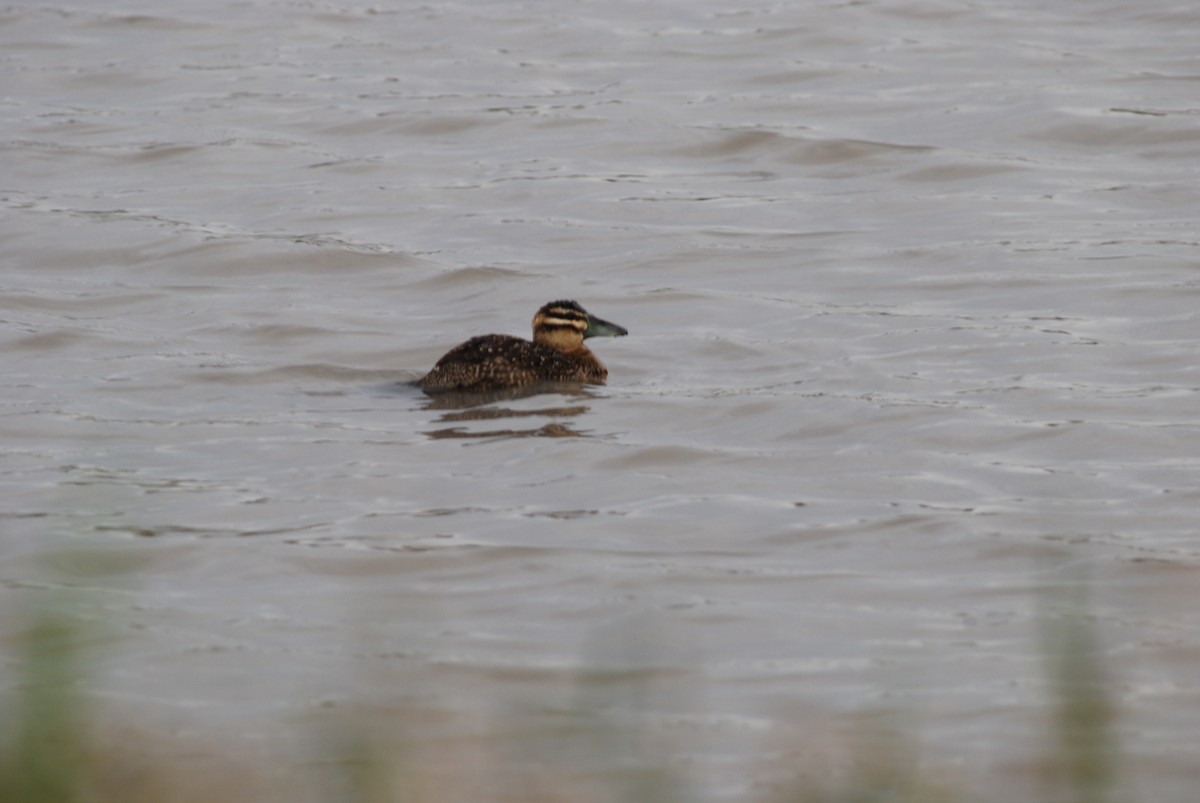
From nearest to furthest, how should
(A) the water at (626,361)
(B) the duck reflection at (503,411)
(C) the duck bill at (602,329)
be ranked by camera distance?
(A) the water at (626,361) < (B) the duck reflection at (503,411) < (C) the duck bill at (602,329)

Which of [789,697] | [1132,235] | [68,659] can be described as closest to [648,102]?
[1132,235]

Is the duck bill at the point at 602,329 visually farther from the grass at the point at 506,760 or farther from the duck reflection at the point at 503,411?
the grass at the point at 506,760

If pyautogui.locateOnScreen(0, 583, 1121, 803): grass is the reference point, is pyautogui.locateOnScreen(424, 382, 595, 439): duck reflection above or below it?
below

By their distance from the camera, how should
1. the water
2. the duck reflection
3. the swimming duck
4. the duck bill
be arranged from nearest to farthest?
1. the water
2. the duck reflection
3. the swimming duck
4. the duck bill

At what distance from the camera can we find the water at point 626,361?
630cm

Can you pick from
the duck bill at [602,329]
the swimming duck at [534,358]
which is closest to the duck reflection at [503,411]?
the swimming duck at [534,358]

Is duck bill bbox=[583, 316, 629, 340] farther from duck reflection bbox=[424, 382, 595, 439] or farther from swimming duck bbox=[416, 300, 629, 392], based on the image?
duck reflection bbox=[424, 382, 595, 439]

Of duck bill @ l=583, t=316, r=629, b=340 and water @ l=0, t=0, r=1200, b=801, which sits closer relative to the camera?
water @ l=0, t=0, r=1200, b=801

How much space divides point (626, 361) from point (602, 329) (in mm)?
426

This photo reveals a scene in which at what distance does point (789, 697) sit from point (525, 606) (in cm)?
123

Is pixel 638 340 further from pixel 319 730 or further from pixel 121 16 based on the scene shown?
pixel 121 16

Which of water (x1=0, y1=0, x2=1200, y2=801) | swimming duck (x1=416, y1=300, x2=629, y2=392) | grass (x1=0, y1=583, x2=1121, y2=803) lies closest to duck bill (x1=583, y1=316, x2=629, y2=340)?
swimming duck (x1=416, y1=300, x2=629, y2=392)

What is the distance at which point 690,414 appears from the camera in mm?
9633

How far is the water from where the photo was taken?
6305 millimetres
